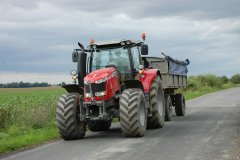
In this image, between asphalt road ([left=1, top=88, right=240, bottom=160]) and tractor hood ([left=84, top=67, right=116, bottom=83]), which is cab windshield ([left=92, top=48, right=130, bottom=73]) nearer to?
tractor hood ([left=84, top=67, right=116, bottom=83])

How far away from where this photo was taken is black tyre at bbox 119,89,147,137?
41.8ft

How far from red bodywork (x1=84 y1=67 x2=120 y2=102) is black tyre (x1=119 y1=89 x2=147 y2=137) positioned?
445mm

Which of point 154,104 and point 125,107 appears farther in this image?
point 154,104

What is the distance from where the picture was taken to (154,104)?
599 inches

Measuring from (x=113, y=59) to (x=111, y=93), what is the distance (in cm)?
151

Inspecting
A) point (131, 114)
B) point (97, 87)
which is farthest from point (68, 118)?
point (131, 114)

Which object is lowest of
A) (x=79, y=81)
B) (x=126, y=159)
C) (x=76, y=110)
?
(x=126, y=159)

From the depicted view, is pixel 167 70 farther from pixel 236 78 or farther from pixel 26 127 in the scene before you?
pixel 236 78

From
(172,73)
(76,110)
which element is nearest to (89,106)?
(76,110)

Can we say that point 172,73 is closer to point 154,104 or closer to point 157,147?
point 154,104

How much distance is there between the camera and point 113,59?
14.4m

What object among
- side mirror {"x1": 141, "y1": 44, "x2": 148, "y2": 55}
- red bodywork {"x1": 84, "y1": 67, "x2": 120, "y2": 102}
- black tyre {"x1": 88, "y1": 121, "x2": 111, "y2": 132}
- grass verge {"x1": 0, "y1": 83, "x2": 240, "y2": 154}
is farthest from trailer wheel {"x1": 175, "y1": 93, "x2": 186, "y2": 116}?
red bodywork {"x1": 84, "y1": 67, "x2": 120, "y2": 102}

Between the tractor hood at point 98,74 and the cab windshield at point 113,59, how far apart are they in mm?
709

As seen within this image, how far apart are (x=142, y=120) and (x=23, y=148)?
3.61 metres
